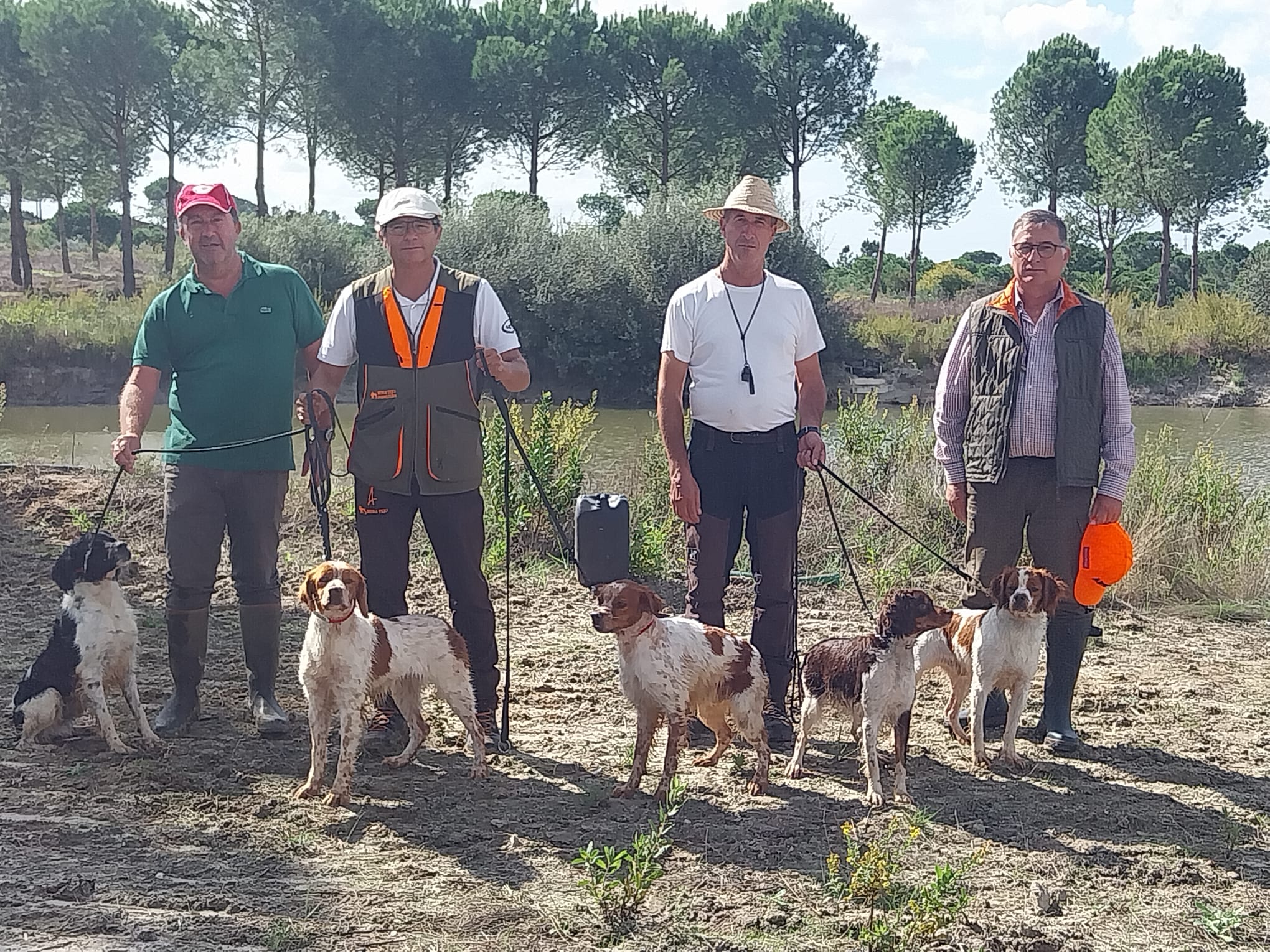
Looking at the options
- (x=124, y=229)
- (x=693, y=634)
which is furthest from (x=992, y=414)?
(x=124, y=229)

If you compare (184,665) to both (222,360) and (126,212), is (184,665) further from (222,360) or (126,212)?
(126,212)

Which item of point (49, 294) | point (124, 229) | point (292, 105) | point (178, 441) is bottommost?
point (178, 441)

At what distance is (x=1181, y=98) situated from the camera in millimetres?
34125

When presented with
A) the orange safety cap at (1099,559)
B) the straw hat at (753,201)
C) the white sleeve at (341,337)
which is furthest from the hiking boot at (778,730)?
the white sleeve at (341,337)

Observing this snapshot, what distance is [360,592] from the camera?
4102 mm

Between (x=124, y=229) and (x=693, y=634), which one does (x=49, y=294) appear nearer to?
(x=124, y=229)

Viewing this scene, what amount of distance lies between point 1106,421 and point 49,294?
1143 inches

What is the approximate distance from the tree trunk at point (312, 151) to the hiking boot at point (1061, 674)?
32.7 m

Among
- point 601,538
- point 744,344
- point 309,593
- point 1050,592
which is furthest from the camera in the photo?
point 601,538

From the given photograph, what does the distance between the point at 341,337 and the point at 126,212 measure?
31.0m

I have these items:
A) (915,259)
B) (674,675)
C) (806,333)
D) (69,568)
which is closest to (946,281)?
(915,259)

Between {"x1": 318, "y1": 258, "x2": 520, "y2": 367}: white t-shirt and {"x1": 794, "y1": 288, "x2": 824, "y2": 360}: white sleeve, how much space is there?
115 centimetres

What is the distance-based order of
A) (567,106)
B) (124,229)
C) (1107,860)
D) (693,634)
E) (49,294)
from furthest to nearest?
(567,106) < (124,229) < (49,294) < (693,634) < (1107,860)

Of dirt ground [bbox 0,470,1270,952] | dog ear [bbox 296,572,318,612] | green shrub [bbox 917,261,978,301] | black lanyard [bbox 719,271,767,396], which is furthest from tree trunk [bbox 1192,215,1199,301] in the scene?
dog ear [bbox 296,572,318,612]
